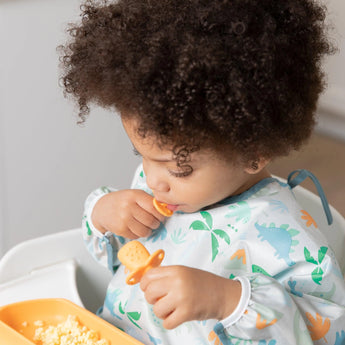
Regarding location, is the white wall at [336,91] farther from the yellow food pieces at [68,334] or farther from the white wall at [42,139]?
the yellow food pieces at [68,334]

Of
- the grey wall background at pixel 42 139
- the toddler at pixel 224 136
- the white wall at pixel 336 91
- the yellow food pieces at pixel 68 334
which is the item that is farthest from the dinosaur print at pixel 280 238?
the white wall at pixel 336 91

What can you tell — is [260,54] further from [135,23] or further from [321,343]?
[321,343]

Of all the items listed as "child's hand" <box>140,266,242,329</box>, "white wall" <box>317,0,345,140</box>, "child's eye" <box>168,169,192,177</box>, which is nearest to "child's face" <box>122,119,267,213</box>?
"child's eye" <box>168,169,192,177</box>

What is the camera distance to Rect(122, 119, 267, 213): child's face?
65cm

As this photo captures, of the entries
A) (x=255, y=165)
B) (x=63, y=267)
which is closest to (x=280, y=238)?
(x=255, y=165)

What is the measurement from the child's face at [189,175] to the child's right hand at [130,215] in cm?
10

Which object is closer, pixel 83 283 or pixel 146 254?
pixel 146 254

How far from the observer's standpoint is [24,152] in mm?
1071

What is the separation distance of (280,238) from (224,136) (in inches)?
6.3

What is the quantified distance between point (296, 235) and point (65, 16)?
549 mm

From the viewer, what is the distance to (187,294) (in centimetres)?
60

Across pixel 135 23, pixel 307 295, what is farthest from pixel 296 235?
pixel 135 23

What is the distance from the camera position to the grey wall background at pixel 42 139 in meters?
0.98

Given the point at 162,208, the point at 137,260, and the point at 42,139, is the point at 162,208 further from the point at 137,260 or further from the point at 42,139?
the point at 42,139
